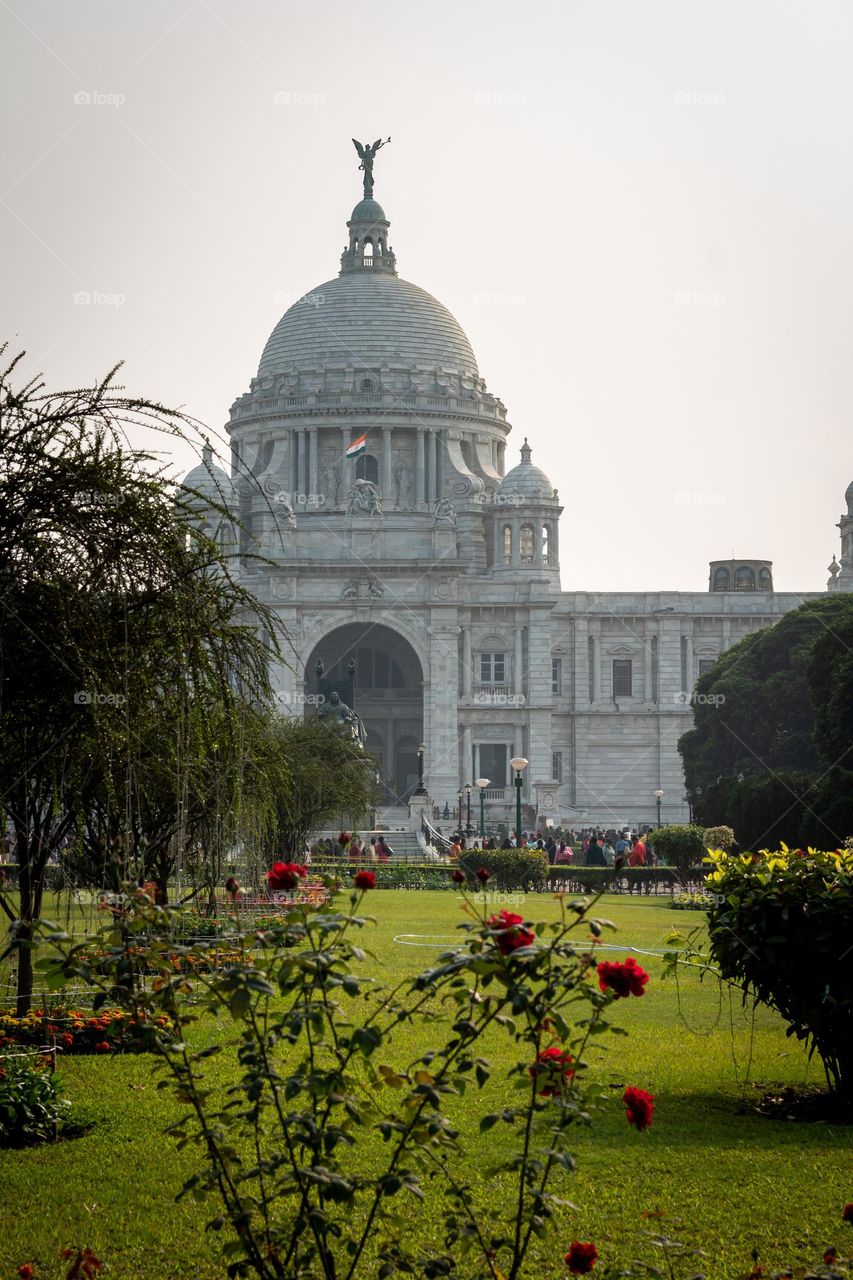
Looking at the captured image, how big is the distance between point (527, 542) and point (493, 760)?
38.1 ft

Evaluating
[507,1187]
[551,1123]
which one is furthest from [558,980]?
[507,1187]

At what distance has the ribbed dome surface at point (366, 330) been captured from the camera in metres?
84.9

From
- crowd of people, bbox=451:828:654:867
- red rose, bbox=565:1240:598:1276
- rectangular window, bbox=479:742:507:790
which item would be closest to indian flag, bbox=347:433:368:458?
rectangular window, bbox=479:742:507:790

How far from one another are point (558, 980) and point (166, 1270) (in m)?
2.59

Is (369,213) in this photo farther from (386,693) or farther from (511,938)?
(511,938)

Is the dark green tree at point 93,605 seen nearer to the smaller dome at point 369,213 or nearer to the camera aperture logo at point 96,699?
the camera aperture logo at point 96,699

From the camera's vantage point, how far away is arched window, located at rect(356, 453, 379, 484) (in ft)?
269

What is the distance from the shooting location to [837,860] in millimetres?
11156

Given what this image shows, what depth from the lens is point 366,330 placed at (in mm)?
85500

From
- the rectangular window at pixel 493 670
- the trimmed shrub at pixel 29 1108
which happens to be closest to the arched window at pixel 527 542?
the rectangular window at pixel 493 670

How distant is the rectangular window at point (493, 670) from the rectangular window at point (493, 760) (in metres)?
2.73

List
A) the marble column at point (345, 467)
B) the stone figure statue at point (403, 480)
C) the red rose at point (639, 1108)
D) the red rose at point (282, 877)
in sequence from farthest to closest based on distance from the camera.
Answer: the stone figure statue at point (403, 480)
the marble column at point (345, 467)
the red rose at point (639, 1108)
the red rose at point (282, 877)

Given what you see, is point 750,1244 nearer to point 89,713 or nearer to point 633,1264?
point 633,1264

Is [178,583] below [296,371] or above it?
below
